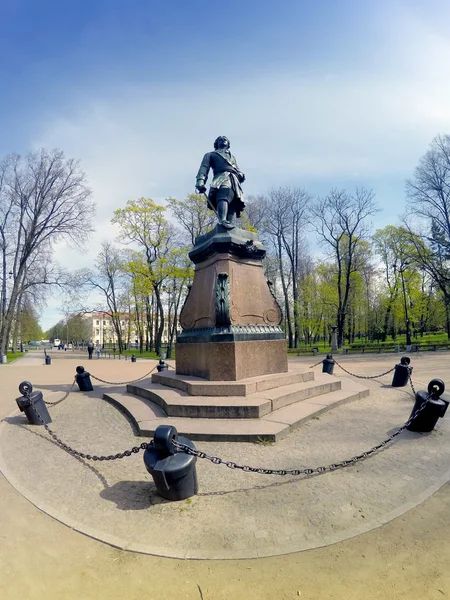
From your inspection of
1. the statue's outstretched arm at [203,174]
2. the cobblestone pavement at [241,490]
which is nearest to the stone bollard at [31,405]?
the cobblestone pavement at [241,490]

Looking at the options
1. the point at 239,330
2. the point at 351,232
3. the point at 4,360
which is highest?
the point at 351,232

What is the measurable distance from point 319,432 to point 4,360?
28270mm

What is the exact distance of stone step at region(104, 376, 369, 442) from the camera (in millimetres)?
5027

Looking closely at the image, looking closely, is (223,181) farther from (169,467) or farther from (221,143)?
(169,467)

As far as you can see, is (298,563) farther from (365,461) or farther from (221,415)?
(221,415)

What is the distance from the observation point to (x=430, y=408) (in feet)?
17.3

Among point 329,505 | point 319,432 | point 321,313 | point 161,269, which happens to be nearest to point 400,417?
point 319,432

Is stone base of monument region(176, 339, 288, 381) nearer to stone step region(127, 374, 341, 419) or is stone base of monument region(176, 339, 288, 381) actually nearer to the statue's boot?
stone step region(127, 374, 341, 419)

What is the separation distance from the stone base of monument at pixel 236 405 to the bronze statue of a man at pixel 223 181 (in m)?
4.02

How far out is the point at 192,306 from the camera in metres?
8.88

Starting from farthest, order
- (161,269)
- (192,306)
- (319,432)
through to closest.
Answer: (161,269), (192,306), (319,432)

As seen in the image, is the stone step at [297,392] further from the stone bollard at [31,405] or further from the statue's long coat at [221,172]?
the statue's long coat at [221,172]

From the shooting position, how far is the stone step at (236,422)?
16.5ft

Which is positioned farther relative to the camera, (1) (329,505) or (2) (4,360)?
(2) (4,360)
